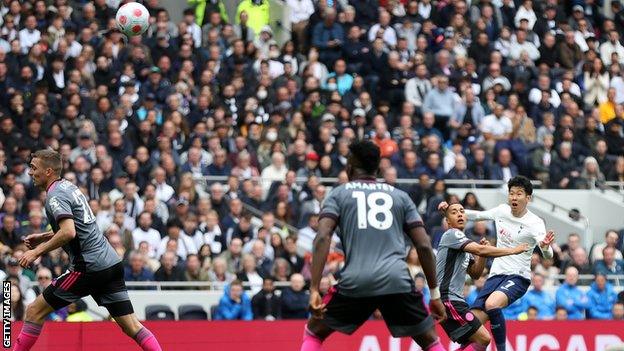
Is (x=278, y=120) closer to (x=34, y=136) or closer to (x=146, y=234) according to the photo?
(x=146, y=234)

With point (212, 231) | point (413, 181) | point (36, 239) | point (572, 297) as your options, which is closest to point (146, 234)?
point (212, 231)

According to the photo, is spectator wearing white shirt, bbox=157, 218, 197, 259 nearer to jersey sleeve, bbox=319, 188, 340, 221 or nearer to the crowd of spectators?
the crowd of spectators

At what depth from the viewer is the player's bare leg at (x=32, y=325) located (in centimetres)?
1416

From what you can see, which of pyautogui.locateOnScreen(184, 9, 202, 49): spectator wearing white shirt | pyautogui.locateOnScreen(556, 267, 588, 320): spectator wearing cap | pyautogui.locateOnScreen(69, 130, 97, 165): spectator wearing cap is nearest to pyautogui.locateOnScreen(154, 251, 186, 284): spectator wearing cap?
pyautogui.locateOnScreen(69, 130, 97, 165): spectator wearing cap

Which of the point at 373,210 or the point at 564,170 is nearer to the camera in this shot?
the point at 373,210

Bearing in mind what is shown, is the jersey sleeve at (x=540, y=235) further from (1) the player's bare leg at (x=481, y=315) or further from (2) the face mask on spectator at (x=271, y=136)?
(2) the face mask on spectator at (x=271, y=136)

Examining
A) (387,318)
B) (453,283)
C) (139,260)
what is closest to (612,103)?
(139,260)

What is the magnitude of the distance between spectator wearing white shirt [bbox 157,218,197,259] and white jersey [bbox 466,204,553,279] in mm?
7182

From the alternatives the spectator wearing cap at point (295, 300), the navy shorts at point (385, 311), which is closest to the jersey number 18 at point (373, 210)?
the navy shorts at point (385, 311)

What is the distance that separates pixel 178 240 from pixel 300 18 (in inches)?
299

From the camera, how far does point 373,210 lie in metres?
11.7

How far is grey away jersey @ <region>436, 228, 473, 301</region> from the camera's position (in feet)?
49.2

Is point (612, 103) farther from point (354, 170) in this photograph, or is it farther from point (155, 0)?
point (354, 170)

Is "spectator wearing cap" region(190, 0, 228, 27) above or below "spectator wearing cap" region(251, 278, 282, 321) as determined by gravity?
above
